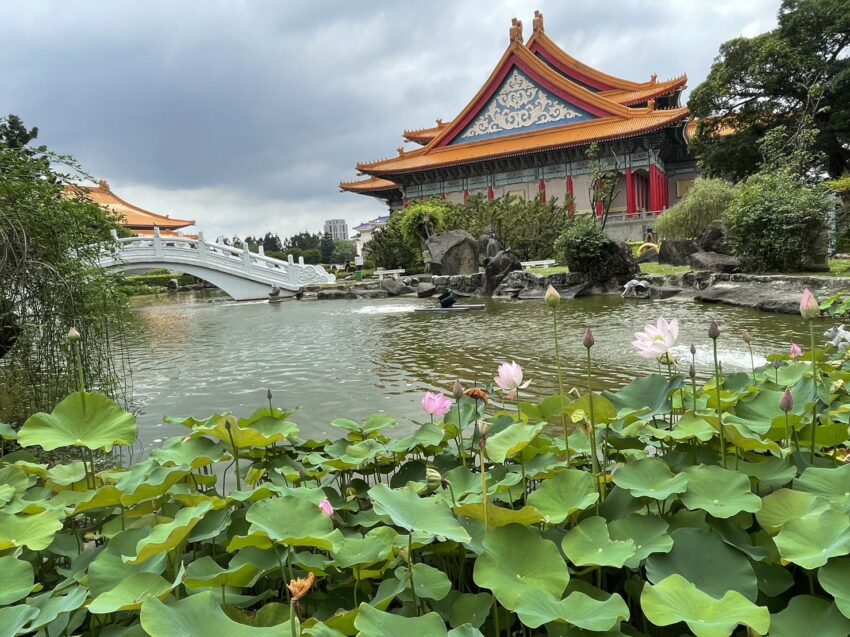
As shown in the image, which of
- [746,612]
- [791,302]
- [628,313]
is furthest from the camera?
[628,313]

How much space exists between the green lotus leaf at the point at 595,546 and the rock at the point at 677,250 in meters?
16.0

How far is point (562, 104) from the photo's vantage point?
26594 millimetres

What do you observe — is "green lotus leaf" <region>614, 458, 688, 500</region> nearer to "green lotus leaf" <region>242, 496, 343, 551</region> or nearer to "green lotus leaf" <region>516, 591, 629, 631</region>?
"green lotus leaf" <region>516, 591, 629, 631</region>

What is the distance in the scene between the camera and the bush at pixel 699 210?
686 inches

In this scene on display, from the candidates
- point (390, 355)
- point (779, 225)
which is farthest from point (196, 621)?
point (779, 225)

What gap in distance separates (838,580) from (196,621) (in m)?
1.04

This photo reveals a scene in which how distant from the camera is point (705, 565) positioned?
1116 millimetres

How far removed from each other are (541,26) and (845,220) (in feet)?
69.4

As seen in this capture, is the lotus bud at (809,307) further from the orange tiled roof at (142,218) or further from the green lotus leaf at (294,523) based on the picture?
the orange tiled roof at (142,218)

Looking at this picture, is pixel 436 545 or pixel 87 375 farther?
pixel 87 375

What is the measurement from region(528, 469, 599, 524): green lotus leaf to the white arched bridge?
68.2ft

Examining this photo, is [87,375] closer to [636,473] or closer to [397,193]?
[636,473]

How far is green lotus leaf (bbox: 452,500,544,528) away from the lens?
1125 millimetres

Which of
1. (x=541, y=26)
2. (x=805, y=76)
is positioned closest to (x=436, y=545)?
(x=805, y=76)
